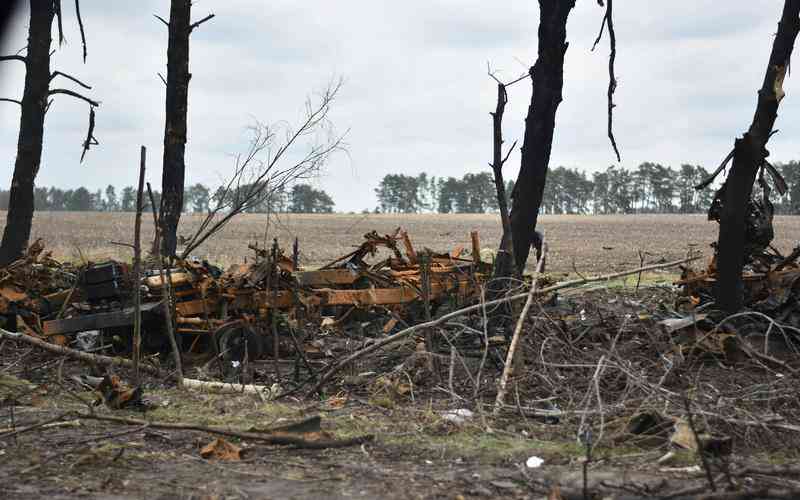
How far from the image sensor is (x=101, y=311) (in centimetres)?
966

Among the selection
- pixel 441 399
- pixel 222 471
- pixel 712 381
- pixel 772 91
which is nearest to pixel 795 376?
pixel 712 381

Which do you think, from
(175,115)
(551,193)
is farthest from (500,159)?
(551,193)

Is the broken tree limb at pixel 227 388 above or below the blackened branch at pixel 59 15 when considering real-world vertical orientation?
below

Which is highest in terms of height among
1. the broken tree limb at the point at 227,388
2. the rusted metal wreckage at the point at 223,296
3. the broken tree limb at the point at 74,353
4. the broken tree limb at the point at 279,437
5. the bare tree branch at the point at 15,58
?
the bare tree branch at the point at 15,58

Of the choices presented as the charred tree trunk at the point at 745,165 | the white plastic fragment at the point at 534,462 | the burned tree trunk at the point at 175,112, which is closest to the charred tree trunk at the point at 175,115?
the burned tree trunk at the point at 175,112

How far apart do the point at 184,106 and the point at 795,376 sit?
30.1ft

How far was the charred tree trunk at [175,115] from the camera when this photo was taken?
41.9ft

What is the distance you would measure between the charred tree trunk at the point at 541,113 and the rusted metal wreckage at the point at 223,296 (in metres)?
0.77

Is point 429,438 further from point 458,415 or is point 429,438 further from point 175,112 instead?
point 175,112

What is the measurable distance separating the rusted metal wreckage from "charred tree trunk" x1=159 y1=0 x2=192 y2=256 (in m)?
2.49

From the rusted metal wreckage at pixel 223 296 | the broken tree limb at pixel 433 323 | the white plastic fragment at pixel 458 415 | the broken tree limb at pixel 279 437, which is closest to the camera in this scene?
the broken tree limb at pixel 279 437

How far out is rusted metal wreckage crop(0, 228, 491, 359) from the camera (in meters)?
9.09

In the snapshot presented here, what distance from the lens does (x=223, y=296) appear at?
9195 mm

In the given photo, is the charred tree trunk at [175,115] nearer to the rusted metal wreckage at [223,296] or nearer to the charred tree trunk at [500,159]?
the rusted metal wreckage at [223,296]
